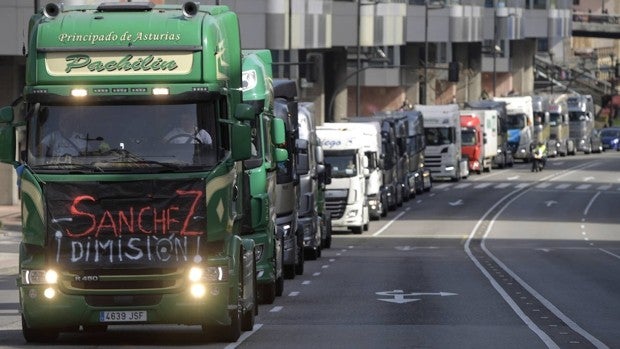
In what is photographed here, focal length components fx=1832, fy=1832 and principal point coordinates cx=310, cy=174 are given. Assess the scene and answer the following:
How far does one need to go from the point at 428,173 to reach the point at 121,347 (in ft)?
224

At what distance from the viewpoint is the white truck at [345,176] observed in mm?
56469

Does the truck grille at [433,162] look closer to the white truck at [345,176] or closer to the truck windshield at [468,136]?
the truck windshield at [468,136]

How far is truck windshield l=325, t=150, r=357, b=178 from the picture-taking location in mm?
56562

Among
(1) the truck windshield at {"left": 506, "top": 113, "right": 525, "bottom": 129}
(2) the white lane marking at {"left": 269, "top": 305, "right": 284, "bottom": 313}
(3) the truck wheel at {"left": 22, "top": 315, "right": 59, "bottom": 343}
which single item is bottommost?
(2) the white lane marking at {"left": 269, "top": 305, "right": 284, "bottom": 313}

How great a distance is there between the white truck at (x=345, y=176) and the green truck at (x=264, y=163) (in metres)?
26.7

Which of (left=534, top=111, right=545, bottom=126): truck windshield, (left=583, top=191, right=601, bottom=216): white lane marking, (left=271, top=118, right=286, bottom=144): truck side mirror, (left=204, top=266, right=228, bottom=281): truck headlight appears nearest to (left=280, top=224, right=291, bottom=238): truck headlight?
(left=271, top=118, right=286, bottom=144): truck side mirror

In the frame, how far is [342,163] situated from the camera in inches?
2234

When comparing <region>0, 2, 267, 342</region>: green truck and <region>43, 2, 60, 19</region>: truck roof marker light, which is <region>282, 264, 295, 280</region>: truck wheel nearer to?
<region>0, 2, 267, 342</region>: green truck

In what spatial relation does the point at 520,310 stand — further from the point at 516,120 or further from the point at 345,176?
the point at 516,120

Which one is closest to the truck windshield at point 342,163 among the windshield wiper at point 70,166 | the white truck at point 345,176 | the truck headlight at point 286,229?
the white truck at point 345,176

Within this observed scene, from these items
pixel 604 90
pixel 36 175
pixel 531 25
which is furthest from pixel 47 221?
pixel 604 90

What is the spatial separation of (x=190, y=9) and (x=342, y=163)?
119ft

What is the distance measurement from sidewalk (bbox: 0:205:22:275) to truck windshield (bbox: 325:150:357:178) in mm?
9711

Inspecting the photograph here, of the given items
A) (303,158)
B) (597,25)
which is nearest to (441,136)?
(303,158)
